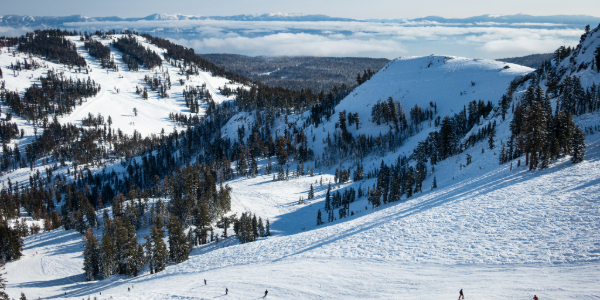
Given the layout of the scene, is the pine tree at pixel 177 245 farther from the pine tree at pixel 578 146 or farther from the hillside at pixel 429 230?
the pine tree at pixel 578 146

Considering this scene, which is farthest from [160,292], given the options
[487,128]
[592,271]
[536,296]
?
[487,128]

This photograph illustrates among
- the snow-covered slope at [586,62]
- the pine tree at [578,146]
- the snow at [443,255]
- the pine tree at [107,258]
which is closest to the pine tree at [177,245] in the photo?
the snow at [443,255]

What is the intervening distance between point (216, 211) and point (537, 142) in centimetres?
8475

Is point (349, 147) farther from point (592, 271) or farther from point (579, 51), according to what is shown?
point (592, 271)

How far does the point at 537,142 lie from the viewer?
55344 millimetres

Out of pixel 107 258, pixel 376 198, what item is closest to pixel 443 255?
pixel 376 198

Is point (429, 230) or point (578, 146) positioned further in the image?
point (578, 146)

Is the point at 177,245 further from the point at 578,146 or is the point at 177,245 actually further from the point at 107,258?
the point at 578,146

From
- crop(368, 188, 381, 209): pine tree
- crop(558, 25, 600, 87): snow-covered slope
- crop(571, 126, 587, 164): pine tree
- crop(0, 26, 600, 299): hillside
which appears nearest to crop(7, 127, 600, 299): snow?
crop(0, 26, 600, 299): hillside

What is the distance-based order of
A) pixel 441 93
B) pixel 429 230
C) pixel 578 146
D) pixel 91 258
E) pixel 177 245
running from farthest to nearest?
pixel 441 93
pixel 91 258
pixel 177 245
pixel 578 146
pixel 429 230

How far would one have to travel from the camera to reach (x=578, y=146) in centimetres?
5319

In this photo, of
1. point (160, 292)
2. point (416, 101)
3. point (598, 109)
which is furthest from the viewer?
point (416, 101)

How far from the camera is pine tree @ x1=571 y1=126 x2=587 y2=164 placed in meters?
52.4

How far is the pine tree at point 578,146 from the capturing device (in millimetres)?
52403
